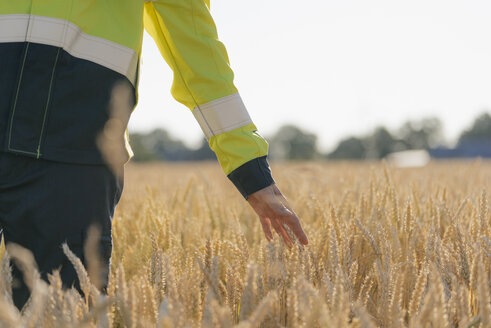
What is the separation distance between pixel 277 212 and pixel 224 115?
1.02 feet

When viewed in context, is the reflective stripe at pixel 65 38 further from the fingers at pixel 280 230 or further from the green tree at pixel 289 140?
the green tree at pixel 289 140

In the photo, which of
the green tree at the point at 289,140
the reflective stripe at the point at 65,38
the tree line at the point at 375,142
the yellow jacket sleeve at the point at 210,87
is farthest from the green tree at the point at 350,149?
the reflective stripe at the point at 65,38

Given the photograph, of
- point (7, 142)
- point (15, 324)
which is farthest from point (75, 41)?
point (15, 324)

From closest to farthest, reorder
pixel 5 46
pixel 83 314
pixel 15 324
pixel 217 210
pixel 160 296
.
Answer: pixel 15 324
pixel 83 314
pixel 160 296
pixel 5 46
pixel 217 210

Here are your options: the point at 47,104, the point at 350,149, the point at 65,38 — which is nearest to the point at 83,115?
the point at 47,104

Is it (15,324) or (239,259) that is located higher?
(15,324)

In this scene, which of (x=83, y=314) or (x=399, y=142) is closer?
(x=83, y=314)

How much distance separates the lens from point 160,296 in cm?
101

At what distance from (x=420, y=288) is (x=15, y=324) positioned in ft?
2.31

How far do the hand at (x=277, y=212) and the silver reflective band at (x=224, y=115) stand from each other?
8.0 inches

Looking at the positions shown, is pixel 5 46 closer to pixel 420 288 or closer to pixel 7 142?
pixel 7 142

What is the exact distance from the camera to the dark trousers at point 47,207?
1.11 metres

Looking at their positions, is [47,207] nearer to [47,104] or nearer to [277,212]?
[47,104]

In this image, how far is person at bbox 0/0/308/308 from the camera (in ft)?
3.64
